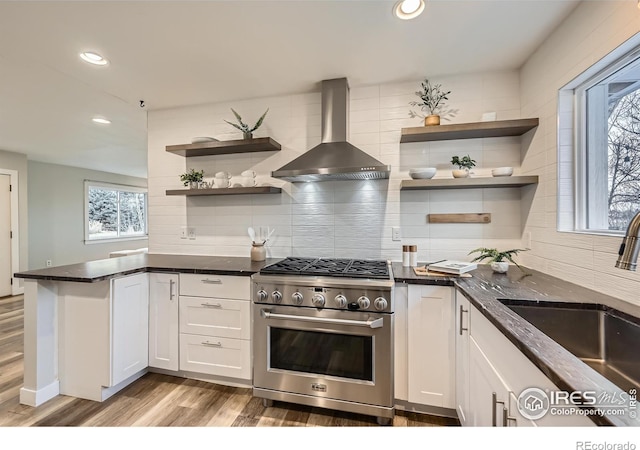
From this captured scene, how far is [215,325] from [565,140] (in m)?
2.62

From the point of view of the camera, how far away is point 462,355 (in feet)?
5.37

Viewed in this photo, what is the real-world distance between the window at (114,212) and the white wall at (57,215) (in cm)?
17

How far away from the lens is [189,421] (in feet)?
5.98

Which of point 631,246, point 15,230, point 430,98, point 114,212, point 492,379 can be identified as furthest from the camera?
point 114,212

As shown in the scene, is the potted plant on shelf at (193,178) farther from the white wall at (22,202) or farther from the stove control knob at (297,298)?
the white wall at (22,202)

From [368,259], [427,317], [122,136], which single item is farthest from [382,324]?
[122,136]

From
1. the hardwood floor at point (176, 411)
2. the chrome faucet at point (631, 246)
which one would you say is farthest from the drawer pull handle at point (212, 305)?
the chrome faucet at point (631, 246)

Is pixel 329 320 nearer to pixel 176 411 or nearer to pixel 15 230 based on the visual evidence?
pixel 176 411

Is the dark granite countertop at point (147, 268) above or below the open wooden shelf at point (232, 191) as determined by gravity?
below

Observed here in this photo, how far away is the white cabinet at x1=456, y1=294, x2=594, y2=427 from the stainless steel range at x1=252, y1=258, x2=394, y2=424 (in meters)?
0.40

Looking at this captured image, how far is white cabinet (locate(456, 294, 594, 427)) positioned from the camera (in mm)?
885

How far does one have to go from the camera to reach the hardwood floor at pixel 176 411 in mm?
1804

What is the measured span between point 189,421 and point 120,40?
2.45 meters

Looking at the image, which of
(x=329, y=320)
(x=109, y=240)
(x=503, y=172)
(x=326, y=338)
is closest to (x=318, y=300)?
(x=329, y=320)
